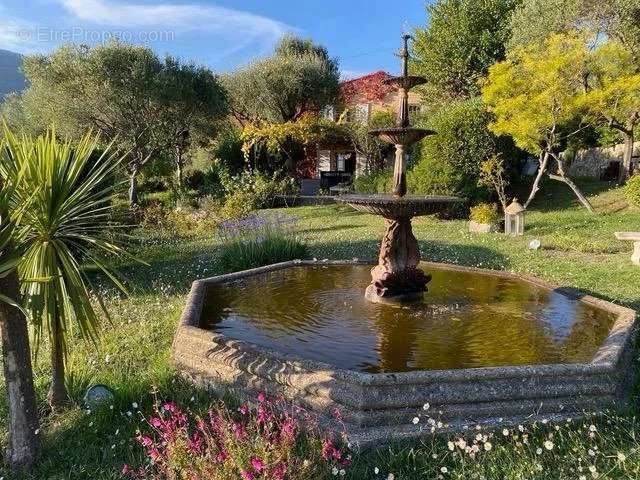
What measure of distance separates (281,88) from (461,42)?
8602 millimetres

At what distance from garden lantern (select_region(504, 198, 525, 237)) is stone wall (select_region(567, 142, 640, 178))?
10.6 m

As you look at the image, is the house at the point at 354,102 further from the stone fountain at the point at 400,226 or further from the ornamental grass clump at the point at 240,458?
the ornamental grass clump at the point at 240,458

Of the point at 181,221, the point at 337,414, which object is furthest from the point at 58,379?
the point at 181,221

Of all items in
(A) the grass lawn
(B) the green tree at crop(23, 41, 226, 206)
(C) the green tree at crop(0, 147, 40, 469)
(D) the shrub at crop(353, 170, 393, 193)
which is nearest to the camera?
(A) the grass lawn

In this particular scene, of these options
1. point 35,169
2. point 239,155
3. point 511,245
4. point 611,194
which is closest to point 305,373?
point 35,169

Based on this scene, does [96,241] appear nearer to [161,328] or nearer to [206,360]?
[206,360]

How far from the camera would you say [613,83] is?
14164 millimetres

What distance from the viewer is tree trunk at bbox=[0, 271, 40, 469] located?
9.84 feet

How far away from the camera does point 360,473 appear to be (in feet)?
9.24

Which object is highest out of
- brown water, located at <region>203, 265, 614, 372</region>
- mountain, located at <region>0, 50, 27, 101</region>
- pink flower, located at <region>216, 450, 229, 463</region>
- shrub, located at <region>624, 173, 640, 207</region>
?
mountain, located at <region>0, 50, 27, 101</region>

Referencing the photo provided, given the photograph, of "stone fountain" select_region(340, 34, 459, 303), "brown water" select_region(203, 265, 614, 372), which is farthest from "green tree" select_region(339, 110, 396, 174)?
"stone fountain" select_region(340, 34, 459, 303)

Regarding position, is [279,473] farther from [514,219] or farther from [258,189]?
[258,189]

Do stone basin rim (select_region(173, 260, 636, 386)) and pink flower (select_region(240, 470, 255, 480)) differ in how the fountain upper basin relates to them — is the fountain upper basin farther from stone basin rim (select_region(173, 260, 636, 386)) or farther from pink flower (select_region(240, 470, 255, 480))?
pink flower (select_region(240, 470, 255, 480))

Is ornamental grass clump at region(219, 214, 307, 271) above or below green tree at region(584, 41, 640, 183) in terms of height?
below
